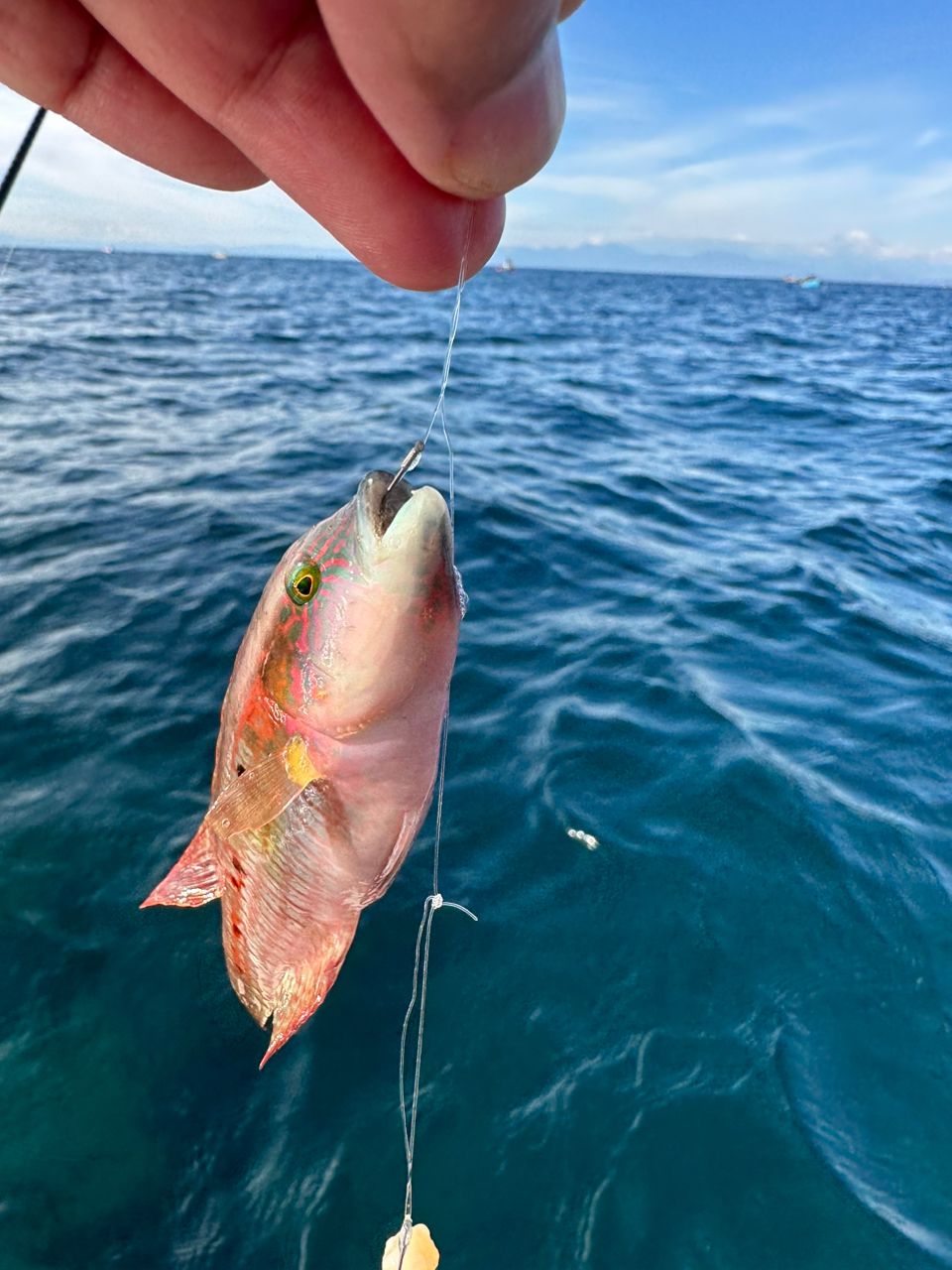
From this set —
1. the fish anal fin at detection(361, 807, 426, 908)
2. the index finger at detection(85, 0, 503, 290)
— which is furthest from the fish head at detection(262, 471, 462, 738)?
the index finger at detection(85, 0, 503, 290)

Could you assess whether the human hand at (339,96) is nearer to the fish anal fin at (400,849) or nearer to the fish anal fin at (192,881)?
the fish anal fin at (400,849)

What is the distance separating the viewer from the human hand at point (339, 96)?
1.03 meters

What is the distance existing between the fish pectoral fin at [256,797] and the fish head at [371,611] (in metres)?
0.14

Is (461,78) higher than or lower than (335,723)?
higher

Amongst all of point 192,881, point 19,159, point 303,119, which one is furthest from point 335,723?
point 19,159

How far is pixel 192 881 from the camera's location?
249 cm

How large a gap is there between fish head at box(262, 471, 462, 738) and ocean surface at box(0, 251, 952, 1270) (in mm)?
2565

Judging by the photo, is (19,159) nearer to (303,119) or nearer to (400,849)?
(303,119)

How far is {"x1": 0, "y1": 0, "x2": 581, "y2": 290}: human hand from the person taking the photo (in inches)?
40.6

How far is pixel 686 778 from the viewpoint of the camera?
541 cm

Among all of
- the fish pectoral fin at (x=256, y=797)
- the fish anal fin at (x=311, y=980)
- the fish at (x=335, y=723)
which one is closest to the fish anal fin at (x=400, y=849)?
the fish at (x=335, y=723)

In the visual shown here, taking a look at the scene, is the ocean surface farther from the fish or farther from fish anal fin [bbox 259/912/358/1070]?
the fish

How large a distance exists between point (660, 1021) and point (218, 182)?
12.9ft

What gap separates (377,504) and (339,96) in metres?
0.80
